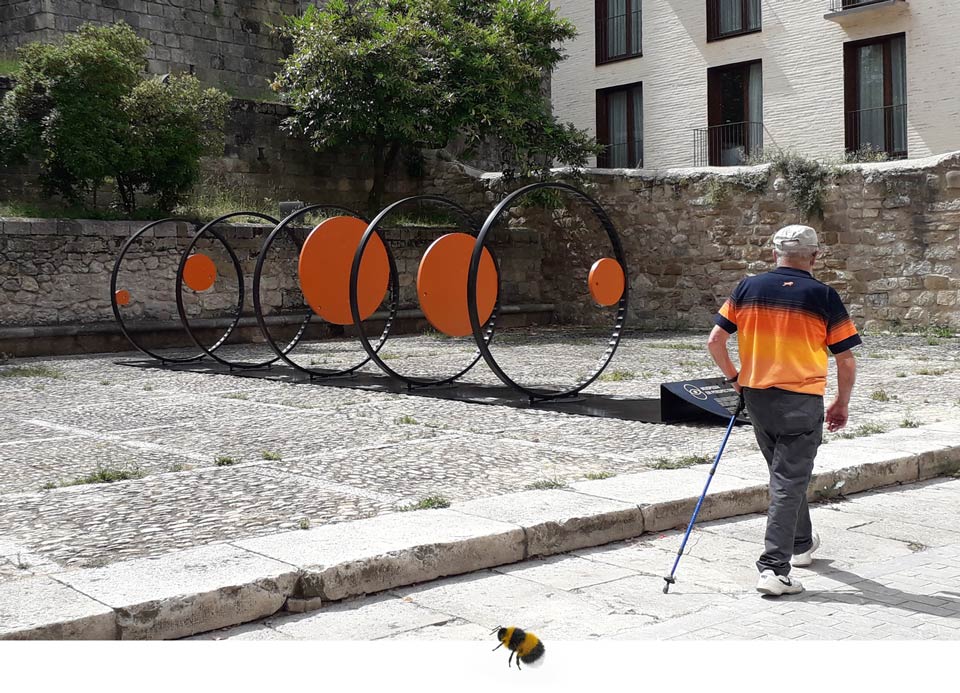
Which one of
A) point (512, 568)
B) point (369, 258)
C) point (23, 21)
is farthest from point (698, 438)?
point (23, 21)

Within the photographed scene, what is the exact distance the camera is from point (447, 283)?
31.7 ft

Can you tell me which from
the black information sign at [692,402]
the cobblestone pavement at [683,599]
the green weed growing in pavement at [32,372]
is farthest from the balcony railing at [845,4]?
the cobblestone pavement at [683,599]

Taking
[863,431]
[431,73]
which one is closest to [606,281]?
[863,431]

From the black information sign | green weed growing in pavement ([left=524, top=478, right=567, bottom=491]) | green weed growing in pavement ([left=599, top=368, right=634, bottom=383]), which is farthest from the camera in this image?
green weed growing in pavement ([left=599, top=368, right=634, bottom=383])

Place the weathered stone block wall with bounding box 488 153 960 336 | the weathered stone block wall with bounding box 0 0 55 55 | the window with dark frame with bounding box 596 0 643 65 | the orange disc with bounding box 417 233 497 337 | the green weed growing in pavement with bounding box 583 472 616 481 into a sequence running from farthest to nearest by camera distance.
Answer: the window with dark frame with bounding box 596 0 643 65 < the weathered stone block wall with bounding box 0 0 55 55 < the weathered stone block wall with bounding box 488 153 960 336 < the orange disc with bounding box 417 233 497 337 < the green weed growing in pavement with bounding box 583 472 616 481

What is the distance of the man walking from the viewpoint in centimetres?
409

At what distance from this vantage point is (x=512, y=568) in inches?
173

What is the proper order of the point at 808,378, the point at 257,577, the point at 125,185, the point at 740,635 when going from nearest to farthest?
the point at 740,635 → the point at 257,577 → the point at 808,378 → the point at 125,185

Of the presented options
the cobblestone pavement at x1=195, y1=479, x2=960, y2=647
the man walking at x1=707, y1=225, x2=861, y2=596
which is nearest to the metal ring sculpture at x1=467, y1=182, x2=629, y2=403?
the cobblestone pavement at x1=195, y1=479, x2=960, y2=647

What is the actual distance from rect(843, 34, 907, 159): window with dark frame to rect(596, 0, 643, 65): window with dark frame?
5033 mm

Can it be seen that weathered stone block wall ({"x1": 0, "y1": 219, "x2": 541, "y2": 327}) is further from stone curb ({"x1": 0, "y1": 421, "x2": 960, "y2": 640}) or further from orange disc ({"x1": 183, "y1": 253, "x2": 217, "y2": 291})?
stone curb ({"x1": 0, "y1": 421, "x2": 960, "y2": 640})

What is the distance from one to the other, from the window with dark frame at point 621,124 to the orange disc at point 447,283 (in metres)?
15.4

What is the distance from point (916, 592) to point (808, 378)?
840 mm

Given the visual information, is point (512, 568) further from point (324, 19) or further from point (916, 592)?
point (324, 19)
